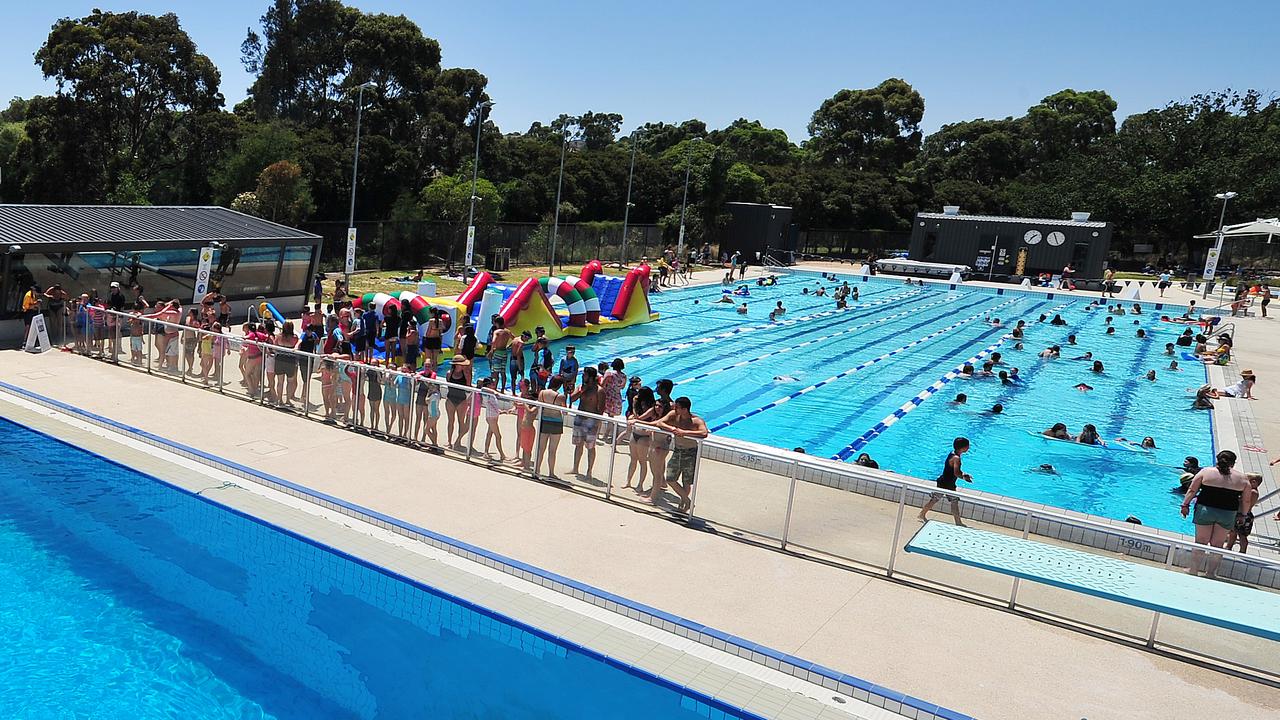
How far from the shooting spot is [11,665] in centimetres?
648

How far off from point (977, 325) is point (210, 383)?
2751 centimetres

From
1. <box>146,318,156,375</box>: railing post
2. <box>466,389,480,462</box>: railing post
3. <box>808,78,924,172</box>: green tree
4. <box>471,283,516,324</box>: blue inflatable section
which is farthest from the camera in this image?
<box>808,78,924,172</box>: green tree

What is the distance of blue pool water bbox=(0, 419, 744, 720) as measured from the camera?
6383 millimetres

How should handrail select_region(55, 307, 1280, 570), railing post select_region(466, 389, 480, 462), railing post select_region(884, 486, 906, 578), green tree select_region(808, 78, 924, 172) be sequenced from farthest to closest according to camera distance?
1. green tree select_region(808, 78, 924, 172)
2. railing post select_region(466, 389, 480, 462)
3. railing post select_region(884, 486, 906, 578)
4. handrail select_region(55, 307, 1280, 570)

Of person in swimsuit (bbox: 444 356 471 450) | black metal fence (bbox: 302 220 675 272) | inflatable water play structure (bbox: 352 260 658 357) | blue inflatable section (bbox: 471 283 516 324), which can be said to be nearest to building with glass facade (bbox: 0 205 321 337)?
inflatable water play structure (bbox: 352 260 658 357)

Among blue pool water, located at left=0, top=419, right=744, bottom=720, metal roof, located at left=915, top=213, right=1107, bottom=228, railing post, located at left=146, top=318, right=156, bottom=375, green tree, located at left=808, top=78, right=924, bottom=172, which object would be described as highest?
green tree, located at left=808, top=78, right=924, bottom=172

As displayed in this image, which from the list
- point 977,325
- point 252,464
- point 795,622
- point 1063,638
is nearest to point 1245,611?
point 1063,638

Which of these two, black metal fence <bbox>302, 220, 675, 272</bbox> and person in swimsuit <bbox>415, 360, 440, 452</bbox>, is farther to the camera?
black metal fence <bbox>302, 220, 675, 272</bbox>

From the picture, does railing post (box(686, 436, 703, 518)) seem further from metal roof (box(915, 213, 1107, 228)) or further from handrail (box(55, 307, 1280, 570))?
metal roof (box(915, 213, 1107, 228))

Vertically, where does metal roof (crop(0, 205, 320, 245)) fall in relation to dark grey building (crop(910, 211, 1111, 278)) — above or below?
below

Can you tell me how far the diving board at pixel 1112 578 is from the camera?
6.43m

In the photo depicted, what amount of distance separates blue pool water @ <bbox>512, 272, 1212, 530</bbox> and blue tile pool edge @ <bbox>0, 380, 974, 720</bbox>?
7.83m

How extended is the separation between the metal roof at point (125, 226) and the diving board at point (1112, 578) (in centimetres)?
1626

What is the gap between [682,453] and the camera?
8.95 metres
